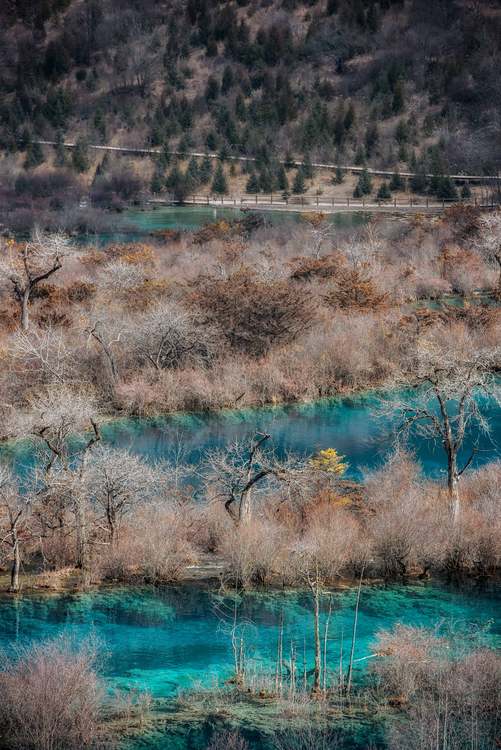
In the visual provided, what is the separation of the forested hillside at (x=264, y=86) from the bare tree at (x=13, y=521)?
6659 centimetres

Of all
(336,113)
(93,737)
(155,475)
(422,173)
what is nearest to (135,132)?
(336,113)

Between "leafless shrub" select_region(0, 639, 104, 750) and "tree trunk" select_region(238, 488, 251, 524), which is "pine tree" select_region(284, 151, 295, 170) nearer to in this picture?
"tree trunk" select_region(238, 488, 251, 524)

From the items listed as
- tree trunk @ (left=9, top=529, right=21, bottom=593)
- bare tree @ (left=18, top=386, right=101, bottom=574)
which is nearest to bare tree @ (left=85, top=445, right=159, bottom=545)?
bare tree @ (left=18, top=386, right=101, bottom=574)

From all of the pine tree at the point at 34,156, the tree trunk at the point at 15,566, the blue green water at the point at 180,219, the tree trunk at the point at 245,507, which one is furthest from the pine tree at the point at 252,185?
the tree trunk at the point at 15,566

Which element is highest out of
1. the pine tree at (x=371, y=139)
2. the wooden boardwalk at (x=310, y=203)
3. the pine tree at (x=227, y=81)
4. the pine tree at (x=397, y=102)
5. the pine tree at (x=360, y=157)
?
the pine tree at (x=227, y=81)

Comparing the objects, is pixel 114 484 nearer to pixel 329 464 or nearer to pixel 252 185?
pixel 329 464

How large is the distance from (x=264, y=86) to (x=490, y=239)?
66321 millimetres

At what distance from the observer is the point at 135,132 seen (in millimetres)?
109125

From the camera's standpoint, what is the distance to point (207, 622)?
21.8m

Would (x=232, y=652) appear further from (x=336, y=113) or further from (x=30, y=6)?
(x=30, y=6)

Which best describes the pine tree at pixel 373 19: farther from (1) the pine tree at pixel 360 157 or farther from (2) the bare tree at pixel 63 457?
(2) the bare tree at pixel 63 457

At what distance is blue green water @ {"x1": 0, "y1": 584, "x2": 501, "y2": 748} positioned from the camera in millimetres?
19938

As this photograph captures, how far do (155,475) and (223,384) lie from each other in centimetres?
1255

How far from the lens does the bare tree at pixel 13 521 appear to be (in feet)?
72.7
